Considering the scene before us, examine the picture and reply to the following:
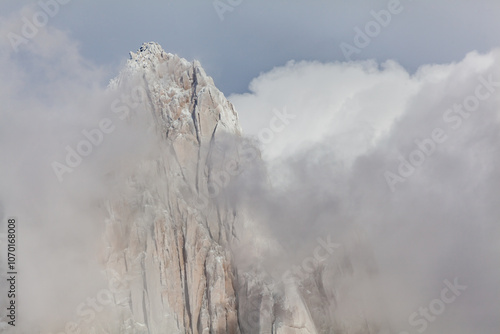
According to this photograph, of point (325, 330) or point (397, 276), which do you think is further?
point (397, 276)

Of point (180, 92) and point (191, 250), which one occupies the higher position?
point (180, 92)

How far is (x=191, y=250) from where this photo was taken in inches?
3765


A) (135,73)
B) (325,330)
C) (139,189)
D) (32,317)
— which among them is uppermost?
(135,73)

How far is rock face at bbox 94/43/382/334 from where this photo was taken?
295 ft

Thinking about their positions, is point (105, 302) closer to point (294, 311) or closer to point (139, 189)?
point (139, 189)

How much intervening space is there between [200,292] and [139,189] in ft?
69.5

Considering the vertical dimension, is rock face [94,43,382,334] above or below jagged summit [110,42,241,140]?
below

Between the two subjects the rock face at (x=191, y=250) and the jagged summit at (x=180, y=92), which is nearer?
the rock face at (x=191, y=250)

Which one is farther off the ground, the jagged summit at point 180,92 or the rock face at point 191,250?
the jagged summit at point 180,92

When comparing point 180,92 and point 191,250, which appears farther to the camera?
point 180,92

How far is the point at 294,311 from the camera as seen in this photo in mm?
89125

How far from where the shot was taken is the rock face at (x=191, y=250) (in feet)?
295

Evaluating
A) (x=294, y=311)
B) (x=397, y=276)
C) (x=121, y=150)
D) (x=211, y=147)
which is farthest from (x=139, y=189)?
(x=397, y=276)

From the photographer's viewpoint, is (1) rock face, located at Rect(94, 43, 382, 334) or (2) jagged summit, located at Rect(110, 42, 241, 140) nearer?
(1) rock face, located at Rect(94, 43, 382, 334)
